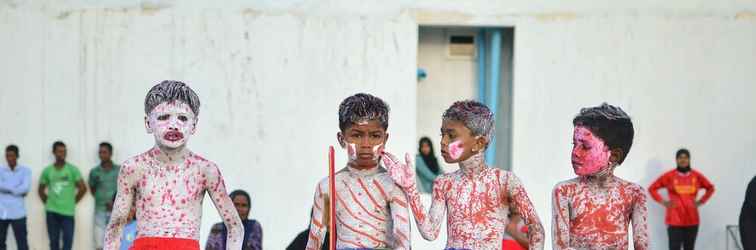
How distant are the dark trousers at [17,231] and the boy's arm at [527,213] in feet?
25.8

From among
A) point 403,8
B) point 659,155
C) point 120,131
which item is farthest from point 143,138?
point 659,155

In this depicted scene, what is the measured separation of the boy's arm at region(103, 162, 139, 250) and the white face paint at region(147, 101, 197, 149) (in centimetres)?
25

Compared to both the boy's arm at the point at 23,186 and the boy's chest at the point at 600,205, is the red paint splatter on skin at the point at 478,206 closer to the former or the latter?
the boy's chest at the point at 600,205

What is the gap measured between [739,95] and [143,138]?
6.71 meters

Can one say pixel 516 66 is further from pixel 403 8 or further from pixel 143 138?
pixel 143 138

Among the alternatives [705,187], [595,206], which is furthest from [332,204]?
[705,187]

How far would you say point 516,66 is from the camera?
16.3 metres

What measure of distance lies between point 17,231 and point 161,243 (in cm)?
730

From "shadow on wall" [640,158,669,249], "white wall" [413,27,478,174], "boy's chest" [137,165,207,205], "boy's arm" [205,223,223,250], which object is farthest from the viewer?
"white wall" [413,27,478,174]

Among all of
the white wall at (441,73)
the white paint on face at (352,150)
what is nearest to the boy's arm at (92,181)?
the white wall at (441,73)

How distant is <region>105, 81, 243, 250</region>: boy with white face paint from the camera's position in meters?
8.95

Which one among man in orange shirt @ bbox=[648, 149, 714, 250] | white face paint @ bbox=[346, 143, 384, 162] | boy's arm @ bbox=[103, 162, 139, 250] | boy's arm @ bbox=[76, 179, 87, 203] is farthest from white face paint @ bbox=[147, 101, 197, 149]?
man in orange shirt @ bbox=[648, 149, 714, 250]

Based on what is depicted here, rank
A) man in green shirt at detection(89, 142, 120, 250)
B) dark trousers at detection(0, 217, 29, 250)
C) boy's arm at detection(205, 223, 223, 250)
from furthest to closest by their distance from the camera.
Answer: man in green shirt at detection(89, 142, 120, 250) < dark trousers at detection(0, 217, 29, 250) < boy's arm at detection(205, 223, 223, 250)

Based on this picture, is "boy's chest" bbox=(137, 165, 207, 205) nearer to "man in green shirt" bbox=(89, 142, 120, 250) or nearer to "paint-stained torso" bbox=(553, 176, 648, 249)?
"paint-stained torso" bbox=(553, 176, 648, 249)
